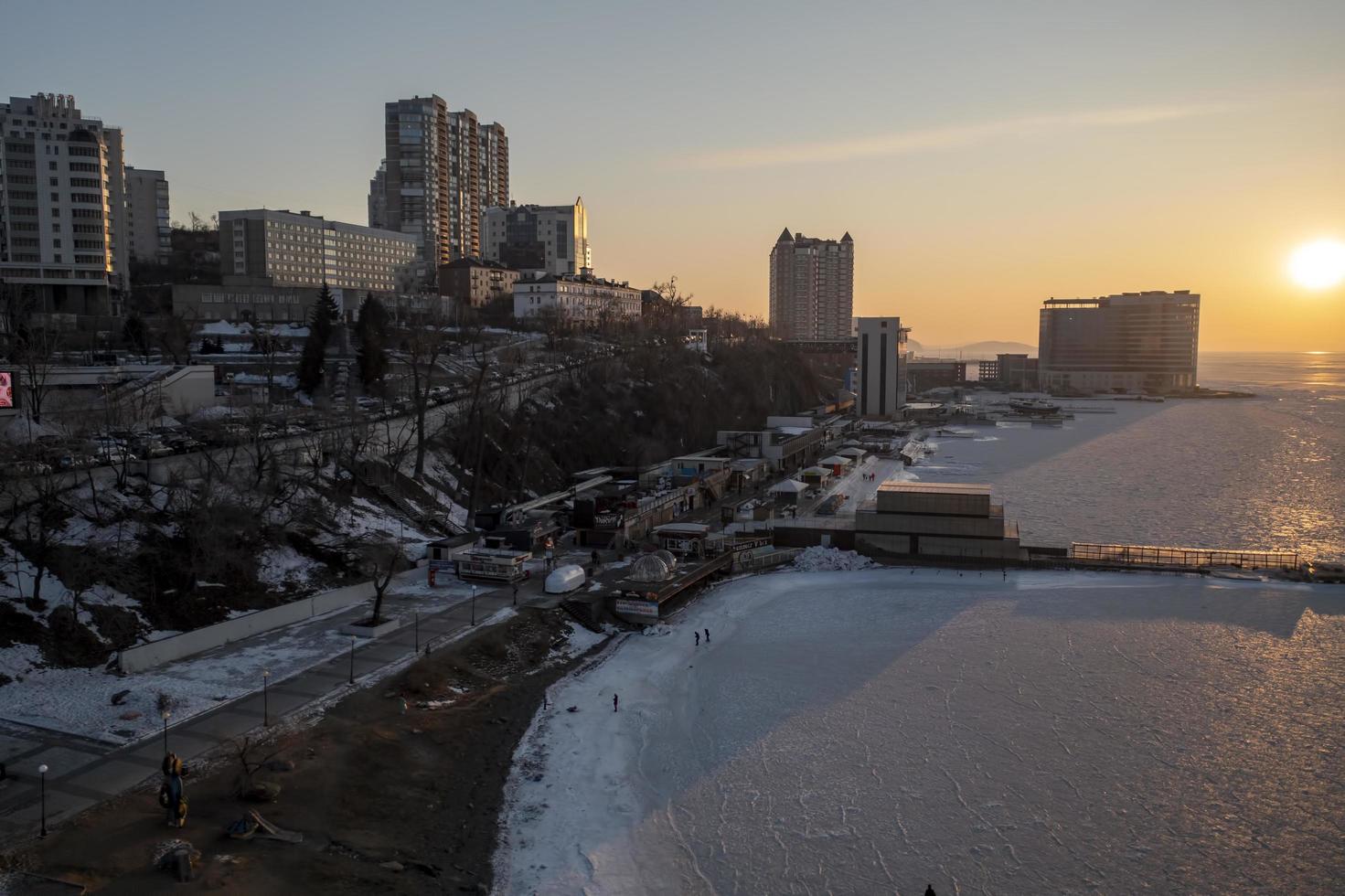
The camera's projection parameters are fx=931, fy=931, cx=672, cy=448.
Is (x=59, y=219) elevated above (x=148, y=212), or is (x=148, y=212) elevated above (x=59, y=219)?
(x=148, y=212)

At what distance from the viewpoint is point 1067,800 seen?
1691cm

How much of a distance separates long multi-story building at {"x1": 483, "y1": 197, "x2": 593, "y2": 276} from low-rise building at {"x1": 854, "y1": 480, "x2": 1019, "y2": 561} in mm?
98218

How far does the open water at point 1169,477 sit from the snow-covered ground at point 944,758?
13.0 metres

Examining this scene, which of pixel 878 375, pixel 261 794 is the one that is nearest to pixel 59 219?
pixel 261 794

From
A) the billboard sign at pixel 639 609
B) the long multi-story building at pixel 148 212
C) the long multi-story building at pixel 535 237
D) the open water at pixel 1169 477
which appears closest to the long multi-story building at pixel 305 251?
the long multi-story building at pixel 148 212

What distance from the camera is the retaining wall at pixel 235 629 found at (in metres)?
19.0

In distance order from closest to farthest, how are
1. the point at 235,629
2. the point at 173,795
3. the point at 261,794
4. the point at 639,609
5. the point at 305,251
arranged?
1. the point at 173,795
2. the point at 261,794
3. the point at 235,629
4. the point at 639,609
5. the point at 305,251

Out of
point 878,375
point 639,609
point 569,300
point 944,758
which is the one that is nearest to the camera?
point 944,758

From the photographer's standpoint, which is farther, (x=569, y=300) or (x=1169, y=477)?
(x=569, y=300)

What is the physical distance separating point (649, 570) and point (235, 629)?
38.5 ft

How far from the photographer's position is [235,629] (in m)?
21.5

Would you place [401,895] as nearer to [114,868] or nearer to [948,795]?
[114,868]

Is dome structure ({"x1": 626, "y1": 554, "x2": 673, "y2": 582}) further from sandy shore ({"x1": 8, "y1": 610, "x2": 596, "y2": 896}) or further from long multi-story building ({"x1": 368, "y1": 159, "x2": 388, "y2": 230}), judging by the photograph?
long multi-story building ({"x1": 368, "y1": 159, "x2": 388, "y2": 230})

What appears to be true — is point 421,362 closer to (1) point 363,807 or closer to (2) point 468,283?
(2) point 468,283
